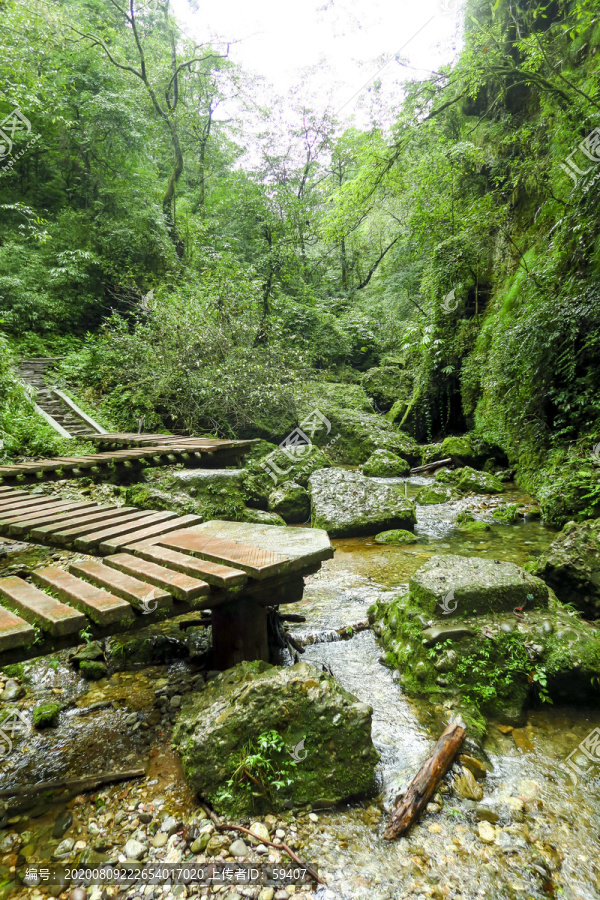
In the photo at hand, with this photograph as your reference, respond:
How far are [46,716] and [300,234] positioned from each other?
15579 mm

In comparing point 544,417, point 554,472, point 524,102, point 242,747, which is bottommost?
point 242,747

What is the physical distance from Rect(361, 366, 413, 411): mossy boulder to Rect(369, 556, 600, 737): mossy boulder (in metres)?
13.3

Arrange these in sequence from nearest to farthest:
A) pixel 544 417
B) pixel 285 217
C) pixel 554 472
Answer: pixel 554 472
pixel 544 417
pixel 285 217

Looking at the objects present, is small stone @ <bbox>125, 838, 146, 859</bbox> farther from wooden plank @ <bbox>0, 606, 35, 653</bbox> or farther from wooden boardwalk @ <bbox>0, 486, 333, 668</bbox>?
wooden plank @ <bbox>0, 606, 35, 653</bbox>

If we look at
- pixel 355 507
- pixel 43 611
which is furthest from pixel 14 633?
pixel 355 507

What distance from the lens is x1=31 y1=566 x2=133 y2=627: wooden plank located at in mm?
1779

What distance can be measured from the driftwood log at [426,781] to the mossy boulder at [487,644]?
0.74ft

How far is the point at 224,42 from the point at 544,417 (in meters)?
19.9

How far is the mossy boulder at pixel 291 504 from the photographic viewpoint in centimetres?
769

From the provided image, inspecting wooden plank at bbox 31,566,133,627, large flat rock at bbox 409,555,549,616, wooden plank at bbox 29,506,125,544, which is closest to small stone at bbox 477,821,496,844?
large flat rock at bbox 409,555,549,616

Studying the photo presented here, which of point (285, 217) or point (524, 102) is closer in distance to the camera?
point (524, 102)

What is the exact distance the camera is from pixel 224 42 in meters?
16.5

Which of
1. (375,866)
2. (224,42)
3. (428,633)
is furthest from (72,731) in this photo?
(224,42)

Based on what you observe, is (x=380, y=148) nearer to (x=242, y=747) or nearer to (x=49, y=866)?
(x=242, y=747)
